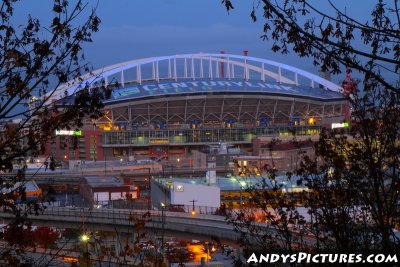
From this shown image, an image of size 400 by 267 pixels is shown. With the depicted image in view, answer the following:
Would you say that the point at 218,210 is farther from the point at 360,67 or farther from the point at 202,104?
the point at 202,104

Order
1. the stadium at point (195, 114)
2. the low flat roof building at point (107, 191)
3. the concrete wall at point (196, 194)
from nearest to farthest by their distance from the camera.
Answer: the concrete wall at point (196, 194) < the low flat roof building at point (107, 191) < the stadium at point (195, 114)

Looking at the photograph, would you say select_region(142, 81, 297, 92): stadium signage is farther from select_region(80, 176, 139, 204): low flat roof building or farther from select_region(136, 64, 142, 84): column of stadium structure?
A: select_region(80, 176, 139, 204): low flat roof building

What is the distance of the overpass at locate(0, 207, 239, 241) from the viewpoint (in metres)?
20.1

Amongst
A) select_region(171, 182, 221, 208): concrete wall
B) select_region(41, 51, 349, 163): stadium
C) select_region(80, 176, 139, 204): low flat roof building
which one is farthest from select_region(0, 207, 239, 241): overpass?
select_region(41, 51, 349, 163): stadium

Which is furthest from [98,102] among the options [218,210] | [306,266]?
[218,210]

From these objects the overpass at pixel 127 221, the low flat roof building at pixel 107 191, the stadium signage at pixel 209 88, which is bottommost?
the overpass at pixel 127 221

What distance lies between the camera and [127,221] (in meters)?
22.5

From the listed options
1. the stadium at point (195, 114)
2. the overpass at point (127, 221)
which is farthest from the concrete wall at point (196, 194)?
the stadium at point (195, 114)

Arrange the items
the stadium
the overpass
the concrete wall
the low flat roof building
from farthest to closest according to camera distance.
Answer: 1. the stadium
2. the low flat roof building
3. the concrete wall
4. the overpass

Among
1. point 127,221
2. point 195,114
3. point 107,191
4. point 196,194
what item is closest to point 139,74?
point 195,114

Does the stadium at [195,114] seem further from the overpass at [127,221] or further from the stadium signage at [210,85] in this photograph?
the overpass at [127,221]

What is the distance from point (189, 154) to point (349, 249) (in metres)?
56.6

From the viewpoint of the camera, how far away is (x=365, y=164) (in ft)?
21.8

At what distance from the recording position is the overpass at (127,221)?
20062 mm
